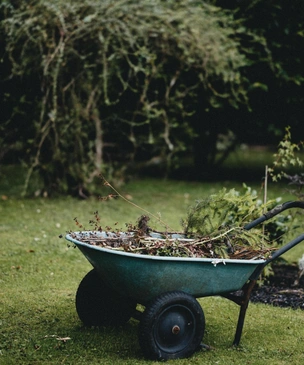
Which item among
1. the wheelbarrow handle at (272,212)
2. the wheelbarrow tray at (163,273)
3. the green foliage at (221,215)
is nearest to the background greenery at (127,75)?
the green foliage at (221,215)

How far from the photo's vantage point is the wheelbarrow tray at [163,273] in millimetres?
3459

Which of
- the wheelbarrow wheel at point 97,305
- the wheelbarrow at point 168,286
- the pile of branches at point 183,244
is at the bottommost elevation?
the wheelbarrow wheel at point 97,305

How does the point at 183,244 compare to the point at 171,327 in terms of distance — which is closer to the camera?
the point at 171,327

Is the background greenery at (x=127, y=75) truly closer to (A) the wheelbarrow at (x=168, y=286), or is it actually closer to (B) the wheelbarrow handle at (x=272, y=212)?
(B) the wheelbarrow handle at (x=272, y=212)

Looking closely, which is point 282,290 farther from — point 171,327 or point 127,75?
point 127,75

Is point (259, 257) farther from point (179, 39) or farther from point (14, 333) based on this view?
Result: point (179, 39)

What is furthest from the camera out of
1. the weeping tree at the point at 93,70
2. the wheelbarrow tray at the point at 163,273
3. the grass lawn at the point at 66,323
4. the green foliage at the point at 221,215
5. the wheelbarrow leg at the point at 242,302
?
the weeping tree at the point at 93,70

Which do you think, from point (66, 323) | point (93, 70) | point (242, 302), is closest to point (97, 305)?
point (66, 323)

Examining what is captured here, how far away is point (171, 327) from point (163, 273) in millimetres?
326

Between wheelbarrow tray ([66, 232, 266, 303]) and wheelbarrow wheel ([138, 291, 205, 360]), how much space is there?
0.27ft

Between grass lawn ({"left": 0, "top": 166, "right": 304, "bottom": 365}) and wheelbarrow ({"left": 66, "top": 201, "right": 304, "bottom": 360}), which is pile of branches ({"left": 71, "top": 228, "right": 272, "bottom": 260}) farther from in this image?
grass lawn ({"left": 0, "top": 166, "right": 304, "bottom": 365})

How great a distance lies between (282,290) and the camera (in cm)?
519

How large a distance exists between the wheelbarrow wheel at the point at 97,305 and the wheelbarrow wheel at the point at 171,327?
0.49 meters

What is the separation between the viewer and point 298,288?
17.3 ft
